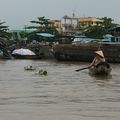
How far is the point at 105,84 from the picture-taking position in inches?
668

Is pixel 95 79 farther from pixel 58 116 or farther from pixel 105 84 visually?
pixel 58 116

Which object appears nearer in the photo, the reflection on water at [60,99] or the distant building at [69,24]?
the reflection on water at [60,99]

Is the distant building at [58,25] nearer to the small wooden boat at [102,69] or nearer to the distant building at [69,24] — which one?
the distant building at [69,24]

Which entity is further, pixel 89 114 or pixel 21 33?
pixel 21 33

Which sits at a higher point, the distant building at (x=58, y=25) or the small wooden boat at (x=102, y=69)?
the distant building at (x=58, y=25)

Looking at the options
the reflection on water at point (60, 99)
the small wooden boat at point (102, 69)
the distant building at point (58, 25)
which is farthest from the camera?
the distant building at point (58, 25)

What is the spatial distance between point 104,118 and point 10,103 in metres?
2.97

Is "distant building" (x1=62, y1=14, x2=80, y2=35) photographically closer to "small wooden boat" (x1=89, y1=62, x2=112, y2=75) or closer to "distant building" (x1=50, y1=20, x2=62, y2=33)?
"distant building" (x1=50, y1=20, x2=62, y2=33)

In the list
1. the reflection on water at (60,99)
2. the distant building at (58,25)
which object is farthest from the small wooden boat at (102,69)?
the distant building at (58,25)

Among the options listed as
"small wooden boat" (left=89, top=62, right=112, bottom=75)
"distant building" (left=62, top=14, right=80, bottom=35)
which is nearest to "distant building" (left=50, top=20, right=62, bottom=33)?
"distant building" (left=62, top=14, right=80, bottom=35)

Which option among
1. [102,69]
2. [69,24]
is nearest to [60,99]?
[102,69]

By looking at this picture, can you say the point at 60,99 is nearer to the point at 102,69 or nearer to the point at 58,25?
the point at 102,69

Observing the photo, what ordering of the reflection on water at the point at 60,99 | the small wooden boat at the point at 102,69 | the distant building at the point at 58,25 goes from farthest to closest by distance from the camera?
the distant building at the point at 58,25, the small wooden boat at the point at 102,69, the reflection on water at the point at 60,99

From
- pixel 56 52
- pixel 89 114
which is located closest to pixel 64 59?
pixel 56 52
